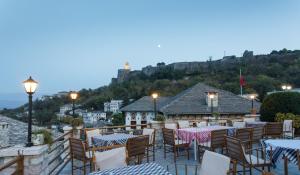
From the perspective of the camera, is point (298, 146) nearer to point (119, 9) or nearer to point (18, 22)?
point (119, 9)

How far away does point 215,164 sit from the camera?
346 centimetres

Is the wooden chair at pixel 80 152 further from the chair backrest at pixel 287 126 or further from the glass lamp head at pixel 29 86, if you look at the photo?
the chair backrest at pixel 287 126

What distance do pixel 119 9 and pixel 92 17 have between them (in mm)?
3356

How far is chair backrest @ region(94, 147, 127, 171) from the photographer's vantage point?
384 centimetres

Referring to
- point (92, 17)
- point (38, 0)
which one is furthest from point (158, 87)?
point (38, 0)

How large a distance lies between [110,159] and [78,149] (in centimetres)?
194

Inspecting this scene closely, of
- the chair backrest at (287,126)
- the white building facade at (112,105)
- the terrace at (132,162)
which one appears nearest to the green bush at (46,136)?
the terrace at (132,162)

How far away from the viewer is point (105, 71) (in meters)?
79.2

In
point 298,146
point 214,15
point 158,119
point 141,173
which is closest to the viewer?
point 141,173

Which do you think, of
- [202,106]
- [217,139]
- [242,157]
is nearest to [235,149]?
[242,157]

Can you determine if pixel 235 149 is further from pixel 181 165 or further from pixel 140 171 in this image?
pixel 140 171

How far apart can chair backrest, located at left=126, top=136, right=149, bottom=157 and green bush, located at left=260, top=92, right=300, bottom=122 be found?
20.3 ft

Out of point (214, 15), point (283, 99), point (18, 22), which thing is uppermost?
point (18, 22)

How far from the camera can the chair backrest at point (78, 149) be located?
5562 mm
